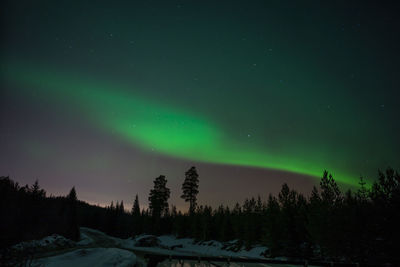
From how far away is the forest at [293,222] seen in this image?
2367 centimetres

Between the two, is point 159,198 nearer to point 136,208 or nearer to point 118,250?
point 136,208

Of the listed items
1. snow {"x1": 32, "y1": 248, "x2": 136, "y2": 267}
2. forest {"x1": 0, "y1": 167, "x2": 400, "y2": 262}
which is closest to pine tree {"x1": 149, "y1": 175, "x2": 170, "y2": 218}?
forest {"x1": 0, "y1": 167, "x2": 400, "y2": 262}

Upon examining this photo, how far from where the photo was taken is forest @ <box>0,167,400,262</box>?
2367 centimetres

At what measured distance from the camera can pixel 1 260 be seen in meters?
7.93

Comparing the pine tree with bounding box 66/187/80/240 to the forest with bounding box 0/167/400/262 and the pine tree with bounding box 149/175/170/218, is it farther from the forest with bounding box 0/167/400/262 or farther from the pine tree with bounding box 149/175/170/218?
the pine tree with bounding box 149/175/170/218

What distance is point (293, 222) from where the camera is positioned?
3666 centimetres

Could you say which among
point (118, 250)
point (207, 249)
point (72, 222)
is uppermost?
point (72, 222)

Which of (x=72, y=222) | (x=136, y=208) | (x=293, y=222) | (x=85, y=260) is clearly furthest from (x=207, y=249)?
(x=136, y=208)

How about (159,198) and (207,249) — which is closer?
(207,249)

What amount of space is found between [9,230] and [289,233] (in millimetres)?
47871

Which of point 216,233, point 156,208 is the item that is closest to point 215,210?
point 216,233

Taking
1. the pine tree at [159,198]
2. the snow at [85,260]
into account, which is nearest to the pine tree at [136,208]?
the pine tree at [159,198]

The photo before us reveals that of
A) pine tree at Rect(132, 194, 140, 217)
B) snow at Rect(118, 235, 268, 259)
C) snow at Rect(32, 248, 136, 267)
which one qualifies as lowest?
snow at Rect(118, 235, 268, 259)

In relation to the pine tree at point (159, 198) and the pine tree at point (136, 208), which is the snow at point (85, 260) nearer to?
the pine tree at point (159, 198)
